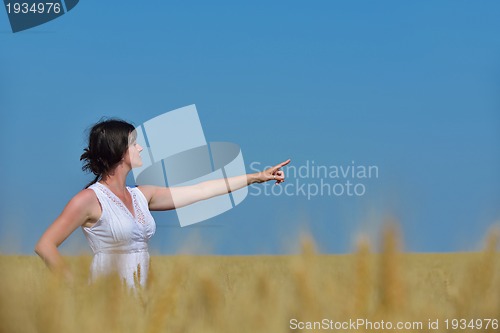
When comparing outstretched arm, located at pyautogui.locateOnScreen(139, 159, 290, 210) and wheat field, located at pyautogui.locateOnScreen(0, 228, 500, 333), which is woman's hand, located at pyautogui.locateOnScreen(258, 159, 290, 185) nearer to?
outstretched arm, located at pyautogui.locateOnScreen(139, 159, 290, 210)

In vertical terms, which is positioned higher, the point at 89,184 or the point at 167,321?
the point at 167,321

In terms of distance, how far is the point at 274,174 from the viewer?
2.93 metres

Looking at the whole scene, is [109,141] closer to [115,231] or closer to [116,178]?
[116,178]

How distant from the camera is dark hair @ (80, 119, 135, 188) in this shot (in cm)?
271

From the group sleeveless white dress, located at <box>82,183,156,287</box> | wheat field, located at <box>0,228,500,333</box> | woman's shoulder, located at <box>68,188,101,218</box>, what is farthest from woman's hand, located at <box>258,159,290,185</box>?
wheat field, located at <box>0,228,500,333</box>

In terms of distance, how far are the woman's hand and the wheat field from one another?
1730mm

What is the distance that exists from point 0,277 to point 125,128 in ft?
5.77

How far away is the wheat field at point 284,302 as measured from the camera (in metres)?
0.97

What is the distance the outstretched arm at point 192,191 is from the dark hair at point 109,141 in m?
0.32

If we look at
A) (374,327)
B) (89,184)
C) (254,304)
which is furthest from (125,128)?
(374,327)

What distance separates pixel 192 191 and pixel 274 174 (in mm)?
401

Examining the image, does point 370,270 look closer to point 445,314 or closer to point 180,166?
point 445,314

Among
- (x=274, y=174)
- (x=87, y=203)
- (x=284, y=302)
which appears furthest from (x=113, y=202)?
(x=284, y=302)

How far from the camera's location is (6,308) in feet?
3.22
